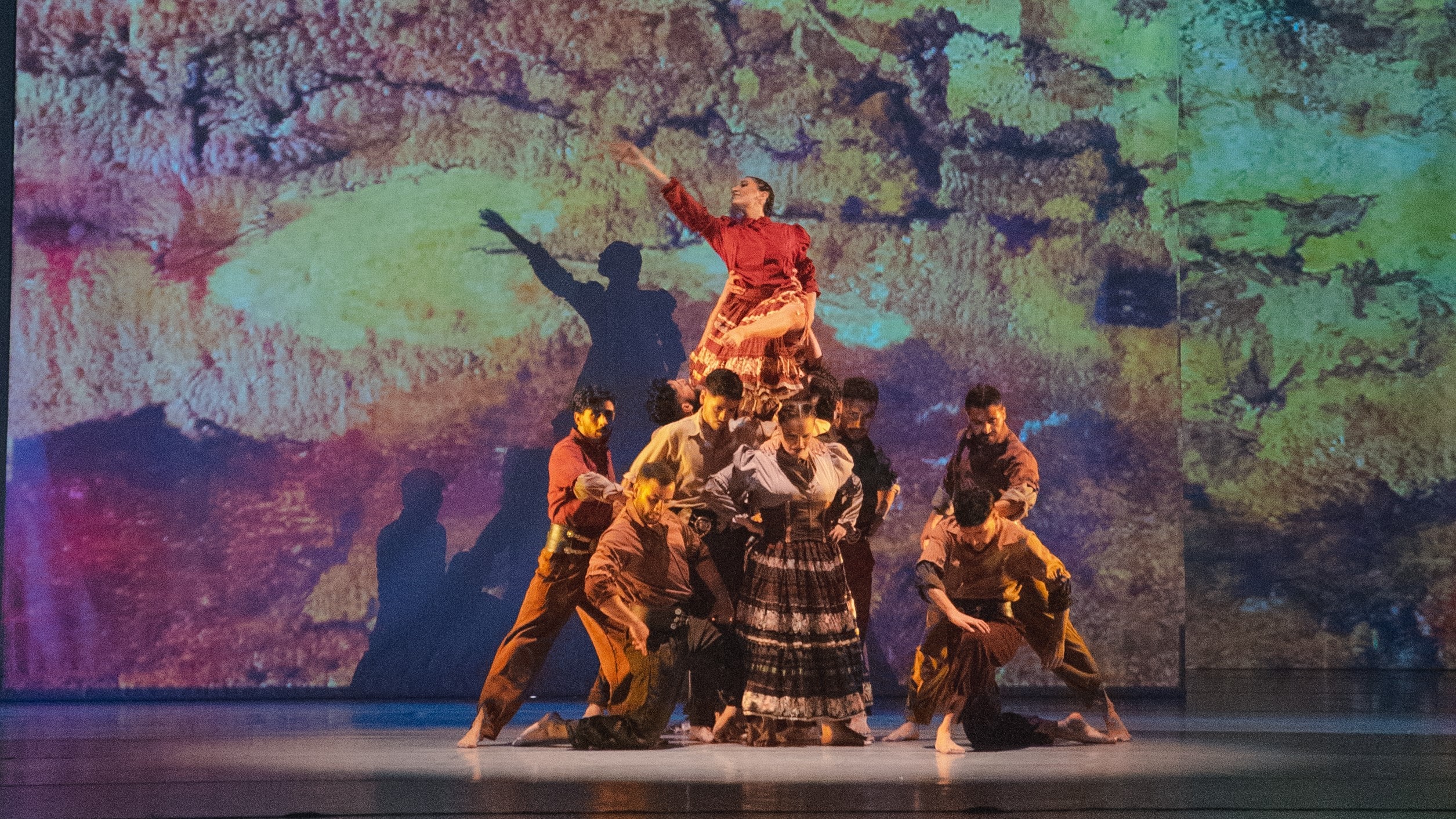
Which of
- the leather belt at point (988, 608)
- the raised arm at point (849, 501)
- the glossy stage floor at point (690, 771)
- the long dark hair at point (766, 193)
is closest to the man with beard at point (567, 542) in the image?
the glossy stage floor at point (690, 771)

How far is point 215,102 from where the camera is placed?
24.6 ft

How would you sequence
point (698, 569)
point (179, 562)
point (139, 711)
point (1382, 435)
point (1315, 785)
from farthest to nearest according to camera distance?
point (1382, 435)
point (179, 562)
point (139, 711)
point (698, 569)
point (1315, 785)

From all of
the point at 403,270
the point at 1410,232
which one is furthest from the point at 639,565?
the point at 1410,232

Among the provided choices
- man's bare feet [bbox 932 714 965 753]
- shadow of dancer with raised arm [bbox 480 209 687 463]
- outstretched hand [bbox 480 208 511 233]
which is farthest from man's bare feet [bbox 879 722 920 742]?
outstretched hand [bbox 480 208 511 233]

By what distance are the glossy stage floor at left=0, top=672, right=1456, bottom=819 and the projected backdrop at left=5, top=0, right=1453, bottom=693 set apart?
0.80 meters

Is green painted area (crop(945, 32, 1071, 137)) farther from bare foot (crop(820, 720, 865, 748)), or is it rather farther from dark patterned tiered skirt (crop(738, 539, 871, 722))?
bare foot (crop(820, 720, 865, 748))

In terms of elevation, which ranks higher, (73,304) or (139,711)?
(73,304)

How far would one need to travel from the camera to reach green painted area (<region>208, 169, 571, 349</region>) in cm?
747

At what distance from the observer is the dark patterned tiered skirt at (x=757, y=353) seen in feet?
20.7

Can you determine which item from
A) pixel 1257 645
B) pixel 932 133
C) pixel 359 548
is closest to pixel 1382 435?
pixel 1257 645

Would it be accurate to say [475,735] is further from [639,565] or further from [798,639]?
[798,639]

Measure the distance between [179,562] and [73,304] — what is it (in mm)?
1261

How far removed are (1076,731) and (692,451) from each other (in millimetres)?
1675

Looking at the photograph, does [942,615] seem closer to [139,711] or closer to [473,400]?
[473,400]
